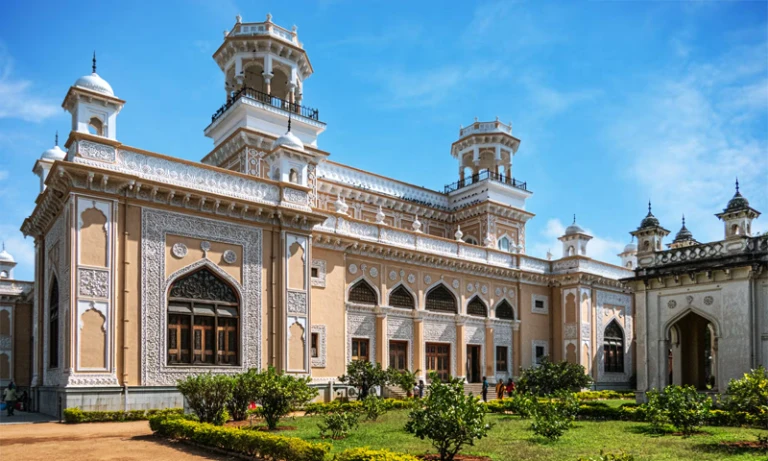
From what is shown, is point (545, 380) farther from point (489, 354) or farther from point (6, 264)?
point (6, 264)

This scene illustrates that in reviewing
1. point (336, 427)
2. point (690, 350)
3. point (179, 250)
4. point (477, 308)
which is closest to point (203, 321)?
point (179, 250)

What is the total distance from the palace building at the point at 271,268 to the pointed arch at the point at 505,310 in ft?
0.50

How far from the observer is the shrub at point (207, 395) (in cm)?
1372

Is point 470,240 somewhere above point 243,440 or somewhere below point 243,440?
above

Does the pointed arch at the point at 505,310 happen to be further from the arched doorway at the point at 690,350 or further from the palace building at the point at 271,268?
the arched doorway at the point at 690,350

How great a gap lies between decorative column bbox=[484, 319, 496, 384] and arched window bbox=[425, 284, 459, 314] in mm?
2100

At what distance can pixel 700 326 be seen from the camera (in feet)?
73.9

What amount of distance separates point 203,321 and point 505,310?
1621 centimetres

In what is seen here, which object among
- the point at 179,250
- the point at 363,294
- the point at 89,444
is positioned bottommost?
the point at 89,444

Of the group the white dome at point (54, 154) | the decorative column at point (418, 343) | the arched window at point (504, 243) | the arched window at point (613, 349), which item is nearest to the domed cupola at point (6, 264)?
the white dome at point (54, 154)

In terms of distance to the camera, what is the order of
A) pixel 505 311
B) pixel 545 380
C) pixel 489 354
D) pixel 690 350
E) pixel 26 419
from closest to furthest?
pixel 26 419, pixel 690 350, pixel 545 380, pixel 489 354, pixel 505 311

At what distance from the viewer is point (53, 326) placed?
19.2 metres

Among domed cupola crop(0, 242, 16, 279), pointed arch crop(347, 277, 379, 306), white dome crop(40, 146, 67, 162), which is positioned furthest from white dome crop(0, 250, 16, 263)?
pointed arch crop(347, 277, 379, 306)

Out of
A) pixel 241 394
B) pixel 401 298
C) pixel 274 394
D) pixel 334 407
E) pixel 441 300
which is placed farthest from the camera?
pixel 441 300
